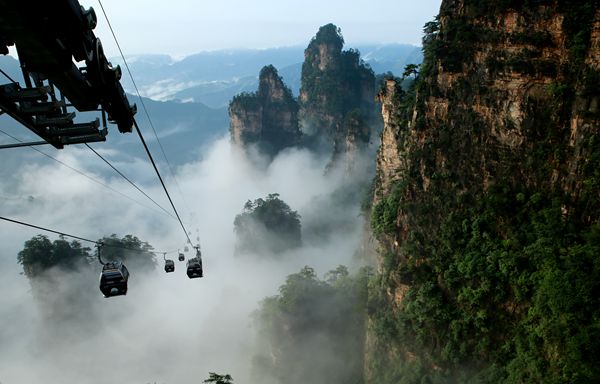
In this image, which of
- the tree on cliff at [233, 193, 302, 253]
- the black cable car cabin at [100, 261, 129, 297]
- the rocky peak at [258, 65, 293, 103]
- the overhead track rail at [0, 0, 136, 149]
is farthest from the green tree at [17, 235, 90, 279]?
the overhead track rail at [0, 0, 136, 149]

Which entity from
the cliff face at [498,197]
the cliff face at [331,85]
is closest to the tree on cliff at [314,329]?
the cliff face at [498,197]

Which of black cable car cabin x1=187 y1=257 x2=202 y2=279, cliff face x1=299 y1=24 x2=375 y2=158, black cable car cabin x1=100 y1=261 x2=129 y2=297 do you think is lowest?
black cable car cabin x1=187 y1=257 x2=202 y2=279

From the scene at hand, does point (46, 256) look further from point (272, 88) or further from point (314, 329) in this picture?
point (272, 88)

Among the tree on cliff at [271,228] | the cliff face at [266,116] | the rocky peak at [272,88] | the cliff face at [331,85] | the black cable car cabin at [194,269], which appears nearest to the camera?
the black cable car cabin at [194,269]

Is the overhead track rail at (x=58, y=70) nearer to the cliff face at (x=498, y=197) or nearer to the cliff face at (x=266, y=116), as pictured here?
the cliff face at (x=498, y=197)

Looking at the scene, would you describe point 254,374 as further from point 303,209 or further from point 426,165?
point 303,209

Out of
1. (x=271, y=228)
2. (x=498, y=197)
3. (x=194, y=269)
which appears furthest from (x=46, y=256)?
(x=498, y=197)

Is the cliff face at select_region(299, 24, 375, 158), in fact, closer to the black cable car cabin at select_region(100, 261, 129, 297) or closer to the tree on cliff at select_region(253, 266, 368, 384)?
the tree on cliff at select_region(253, 266, 368, 384)
